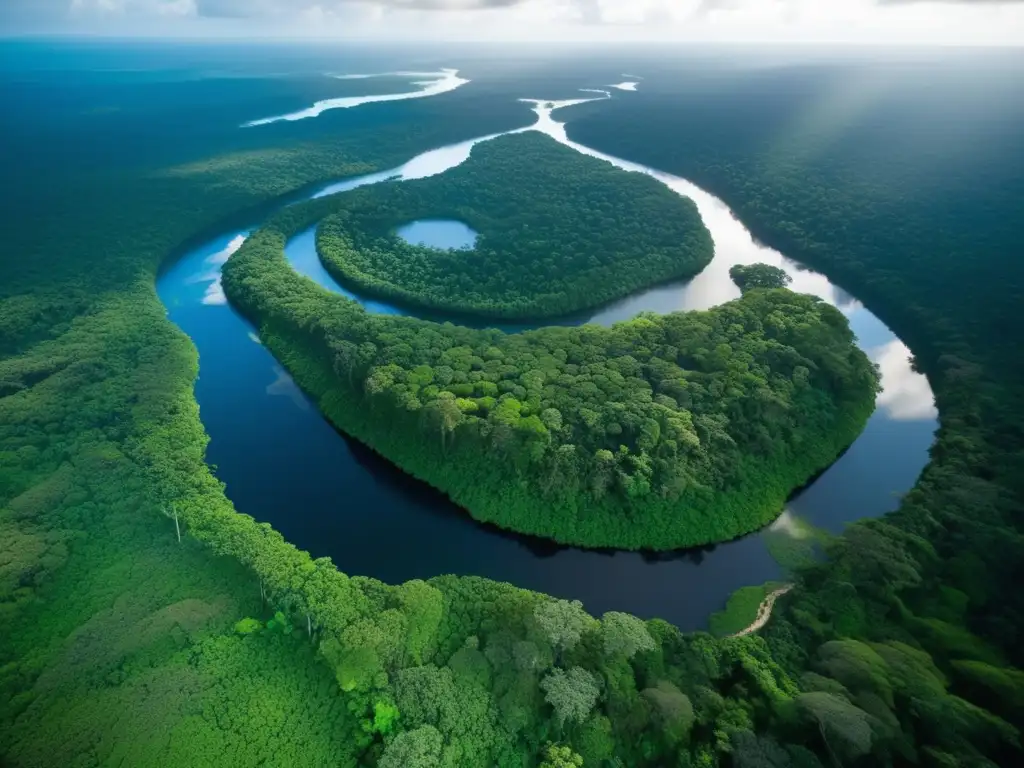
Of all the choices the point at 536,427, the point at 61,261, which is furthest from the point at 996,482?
the point at 61,261

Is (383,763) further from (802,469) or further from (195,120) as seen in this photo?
(195,120)

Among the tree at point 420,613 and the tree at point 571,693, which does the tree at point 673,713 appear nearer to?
the tree at point 571,693

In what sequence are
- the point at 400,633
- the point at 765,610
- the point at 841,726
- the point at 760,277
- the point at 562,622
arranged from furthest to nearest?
the point at 760,277 → the point at 765,610 → the point at 400,633 → the point at 562,622 → the point at 841,726

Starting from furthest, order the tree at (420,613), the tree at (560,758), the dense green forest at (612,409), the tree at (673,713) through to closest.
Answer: the dense green forest at (612,409)
the tree at (420,613)
the tree at (673,713)
the tree at (560,758)

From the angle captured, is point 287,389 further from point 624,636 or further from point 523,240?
point 523,240

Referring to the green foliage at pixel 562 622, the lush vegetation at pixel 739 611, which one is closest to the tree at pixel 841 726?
the lush vegetation at pixel 739 611

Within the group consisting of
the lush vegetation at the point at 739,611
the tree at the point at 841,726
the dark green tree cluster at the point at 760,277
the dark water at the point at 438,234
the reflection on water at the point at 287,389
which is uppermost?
the tree at the point at 841,726

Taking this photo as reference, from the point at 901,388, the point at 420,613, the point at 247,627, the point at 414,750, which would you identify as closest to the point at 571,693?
the point at 414,750
